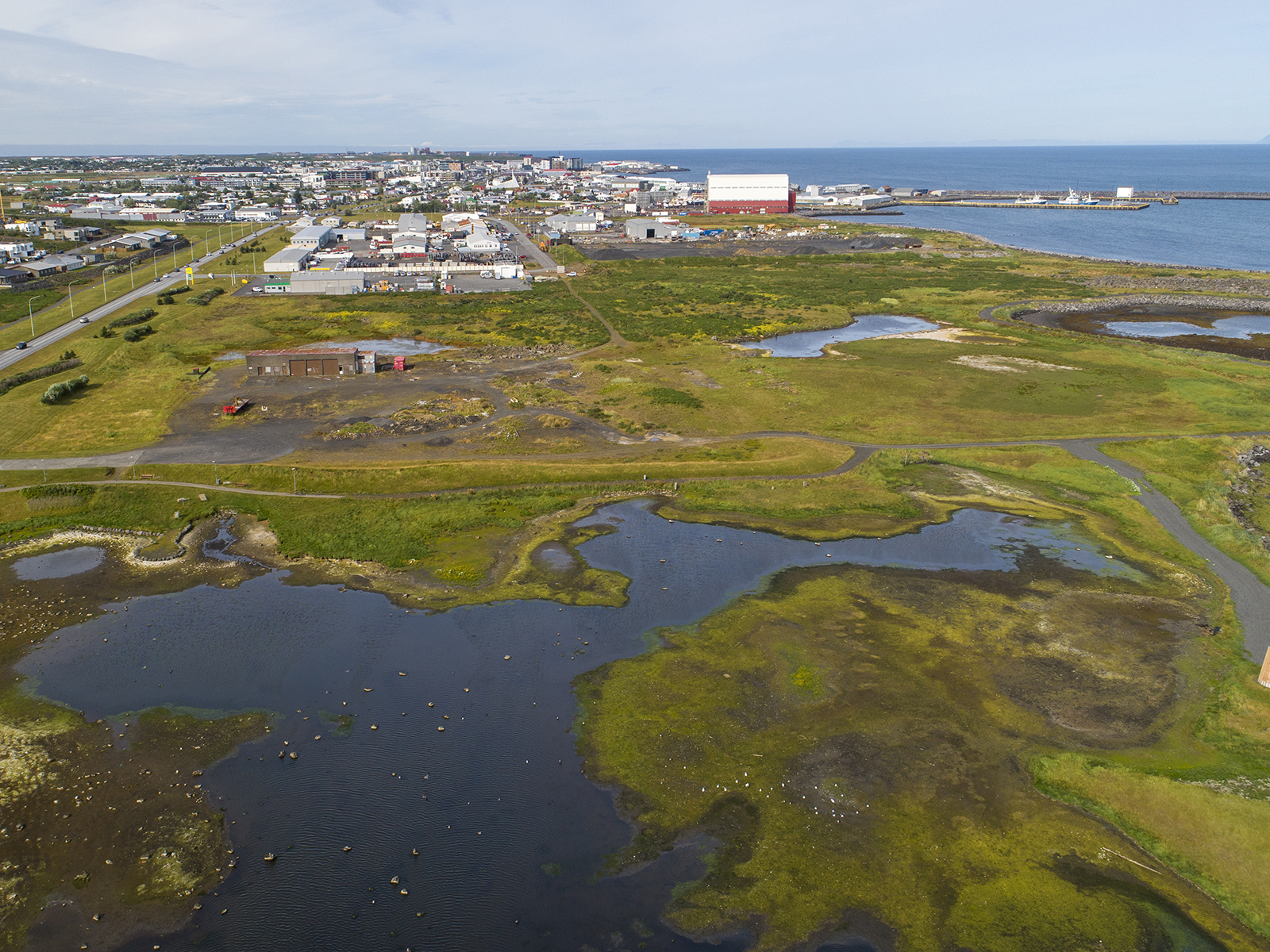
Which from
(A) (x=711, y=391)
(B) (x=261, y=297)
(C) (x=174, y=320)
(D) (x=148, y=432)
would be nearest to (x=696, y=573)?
(A) (x=711, y=391)

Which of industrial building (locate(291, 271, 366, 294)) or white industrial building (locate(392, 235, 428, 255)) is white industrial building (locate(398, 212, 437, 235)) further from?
industrial building (locate(291, 271, 366, 294))

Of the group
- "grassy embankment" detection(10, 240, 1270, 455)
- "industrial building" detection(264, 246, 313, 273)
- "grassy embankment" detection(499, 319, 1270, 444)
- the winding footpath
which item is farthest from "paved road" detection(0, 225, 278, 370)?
"grassy embankment" detection(499, 319, 1270, 444)

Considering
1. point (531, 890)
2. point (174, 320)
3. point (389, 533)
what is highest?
point (174, 320)

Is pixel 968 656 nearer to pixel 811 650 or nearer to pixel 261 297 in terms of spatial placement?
pixel 811 650

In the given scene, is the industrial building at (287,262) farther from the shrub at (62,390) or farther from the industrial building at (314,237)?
the shrub at (62,390)

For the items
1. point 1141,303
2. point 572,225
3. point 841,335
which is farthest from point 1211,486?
point 572,225

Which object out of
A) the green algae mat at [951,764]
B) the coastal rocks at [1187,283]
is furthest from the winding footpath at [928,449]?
the coastal rocks at [1187,283]

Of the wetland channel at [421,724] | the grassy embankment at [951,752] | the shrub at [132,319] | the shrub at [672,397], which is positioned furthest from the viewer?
the shrub at [132,319]
